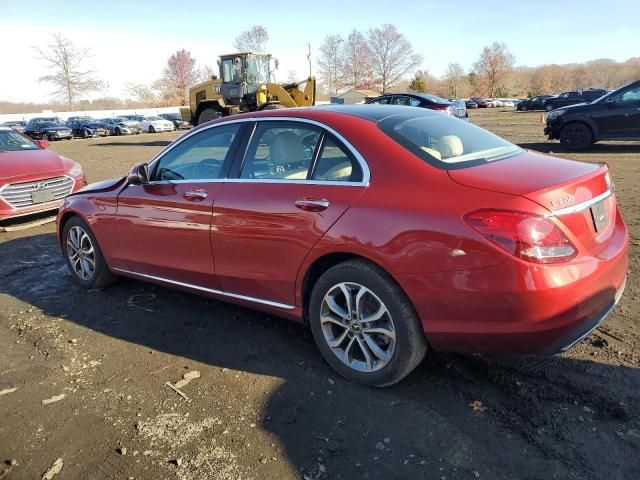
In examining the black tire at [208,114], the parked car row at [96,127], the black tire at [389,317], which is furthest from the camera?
the parked car row at [96,127]

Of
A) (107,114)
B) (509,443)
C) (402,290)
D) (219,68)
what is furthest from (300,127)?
(107,114)

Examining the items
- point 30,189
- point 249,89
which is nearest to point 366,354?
point 30,189

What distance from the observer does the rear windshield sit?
3.05m

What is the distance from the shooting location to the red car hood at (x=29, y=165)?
7453 mm

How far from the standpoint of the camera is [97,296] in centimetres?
488

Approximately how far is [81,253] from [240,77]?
17826 millimetres

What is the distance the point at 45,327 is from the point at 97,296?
680 millimetres

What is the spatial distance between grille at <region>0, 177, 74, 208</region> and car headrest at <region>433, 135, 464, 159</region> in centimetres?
651

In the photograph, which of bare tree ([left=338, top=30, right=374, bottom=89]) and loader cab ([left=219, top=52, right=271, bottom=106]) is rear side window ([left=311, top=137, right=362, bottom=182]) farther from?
bare tree ([left=338, top=30, right=374, bottom=89])

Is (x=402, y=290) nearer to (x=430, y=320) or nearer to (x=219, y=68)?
(x=430, y=320)

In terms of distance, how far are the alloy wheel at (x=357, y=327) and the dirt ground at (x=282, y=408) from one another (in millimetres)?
176

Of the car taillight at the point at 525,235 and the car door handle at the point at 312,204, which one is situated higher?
the car door handle at the point at 312,204

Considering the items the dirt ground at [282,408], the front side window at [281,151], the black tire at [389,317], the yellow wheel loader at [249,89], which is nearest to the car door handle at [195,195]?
the front side window at [281,151]

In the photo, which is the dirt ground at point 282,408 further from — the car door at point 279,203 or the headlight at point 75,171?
the headlight at point 75,171
